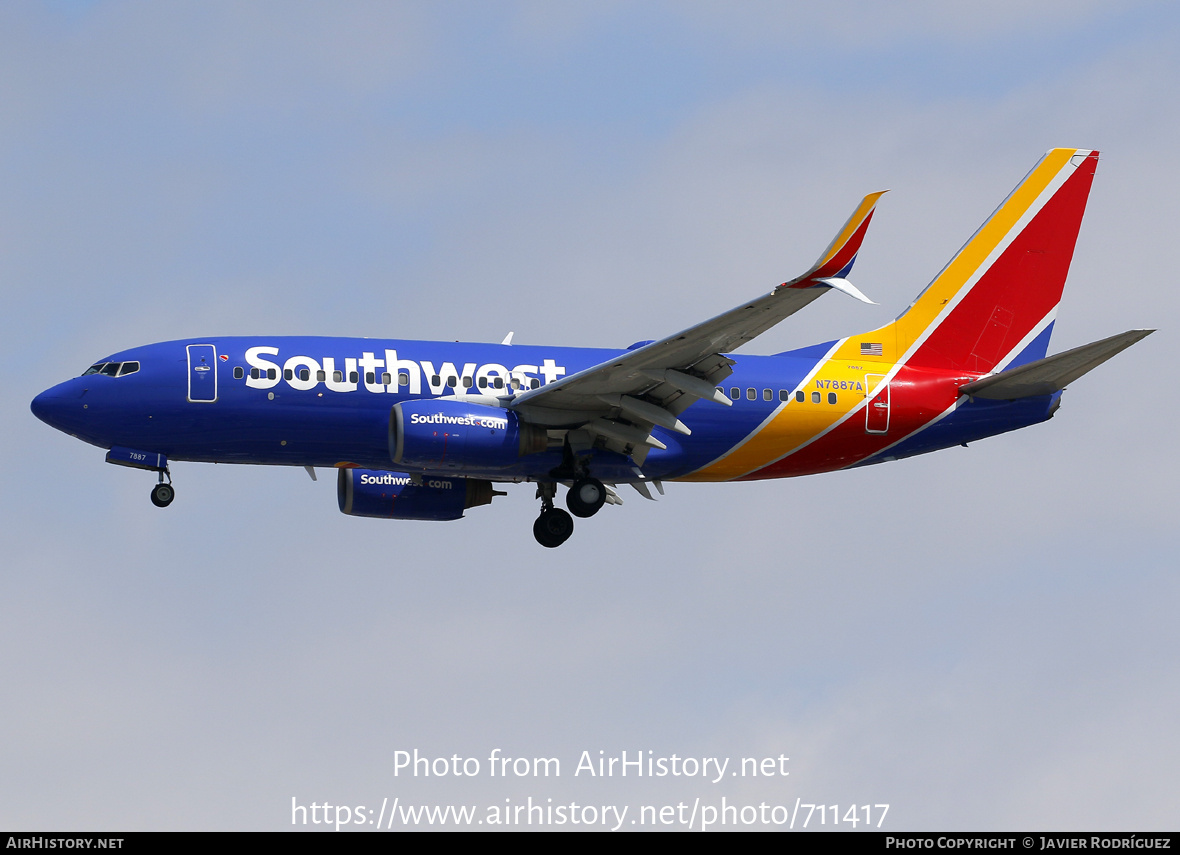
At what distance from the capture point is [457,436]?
3691 centimetres

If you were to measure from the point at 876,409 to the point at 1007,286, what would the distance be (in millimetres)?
5912

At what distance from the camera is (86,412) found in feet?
124

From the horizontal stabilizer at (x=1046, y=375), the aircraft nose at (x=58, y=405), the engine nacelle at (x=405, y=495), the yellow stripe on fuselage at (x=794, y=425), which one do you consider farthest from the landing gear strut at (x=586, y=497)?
the aircraft nose at (x=58, y=405)

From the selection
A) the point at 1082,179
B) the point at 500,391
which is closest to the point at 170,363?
the point at 500,391

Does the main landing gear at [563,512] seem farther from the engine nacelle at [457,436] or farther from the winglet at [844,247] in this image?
the winglet at [844,247]

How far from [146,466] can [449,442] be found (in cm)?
706

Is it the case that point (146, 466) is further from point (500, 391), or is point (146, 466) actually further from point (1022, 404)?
point (1022, 404)

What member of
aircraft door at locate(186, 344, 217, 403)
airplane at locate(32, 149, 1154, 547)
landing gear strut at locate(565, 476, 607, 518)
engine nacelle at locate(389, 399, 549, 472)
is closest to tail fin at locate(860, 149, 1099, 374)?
airplane at locate(32, 149, 1154, 547)

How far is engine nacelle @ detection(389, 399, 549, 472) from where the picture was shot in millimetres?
36594

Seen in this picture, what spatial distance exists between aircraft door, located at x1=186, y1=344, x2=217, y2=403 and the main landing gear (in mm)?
8263

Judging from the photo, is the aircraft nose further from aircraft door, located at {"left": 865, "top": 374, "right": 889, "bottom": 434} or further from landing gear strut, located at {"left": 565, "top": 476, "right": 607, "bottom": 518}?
aircraft door, located at {"left": 865, "top": 374, "right": 889, "bottom": 434}

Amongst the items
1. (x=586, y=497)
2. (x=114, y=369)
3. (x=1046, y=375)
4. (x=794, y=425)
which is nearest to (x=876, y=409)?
(x=794, y=425)

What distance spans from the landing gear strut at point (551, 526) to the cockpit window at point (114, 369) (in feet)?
32.6

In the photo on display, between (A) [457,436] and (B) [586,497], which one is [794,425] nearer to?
(B) [586,497]
